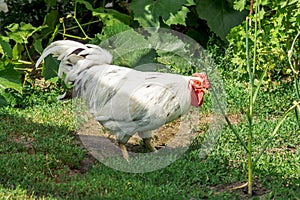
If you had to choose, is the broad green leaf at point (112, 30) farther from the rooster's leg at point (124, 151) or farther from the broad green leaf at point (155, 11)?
the rooster's leg at point (124, 151)

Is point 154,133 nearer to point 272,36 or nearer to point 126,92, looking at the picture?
point 126,92

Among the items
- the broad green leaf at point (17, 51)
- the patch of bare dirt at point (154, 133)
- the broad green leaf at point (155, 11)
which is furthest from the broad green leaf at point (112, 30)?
the patch of bare dirt at point (154, 133)

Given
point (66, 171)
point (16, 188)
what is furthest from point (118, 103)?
point (16, 188)

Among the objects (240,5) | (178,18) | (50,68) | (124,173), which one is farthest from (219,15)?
(124,173)

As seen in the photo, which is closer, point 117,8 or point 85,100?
point 85,100

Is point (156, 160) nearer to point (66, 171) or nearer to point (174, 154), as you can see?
point (174, 154)

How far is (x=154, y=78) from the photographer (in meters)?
4.91

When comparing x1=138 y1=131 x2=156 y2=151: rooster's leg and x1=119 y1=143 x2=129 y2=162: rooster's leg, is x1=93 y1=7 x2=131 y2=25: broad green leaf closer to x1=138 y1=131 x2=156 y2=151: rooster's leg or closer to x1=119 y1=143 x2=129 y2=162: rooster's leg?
x1=138 y1=131 x2=156 y2=151: rooster's leg

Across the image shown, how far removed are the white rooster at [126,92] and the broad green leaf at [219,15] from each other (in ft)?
7.71

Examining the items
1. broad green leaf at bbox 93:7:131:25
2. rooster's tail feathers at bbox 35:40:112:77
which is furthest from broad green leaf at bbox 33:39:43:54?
rooster's tail feathers at bbox 35:40:112:77

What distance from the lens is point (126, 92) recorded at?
15.9 ft

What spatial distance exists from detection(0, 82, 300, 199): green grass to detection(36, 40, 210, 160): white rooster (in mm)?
385

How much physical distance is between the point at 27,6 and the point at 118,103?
3993mm

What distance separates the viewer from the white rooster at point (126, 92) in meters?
4.79
